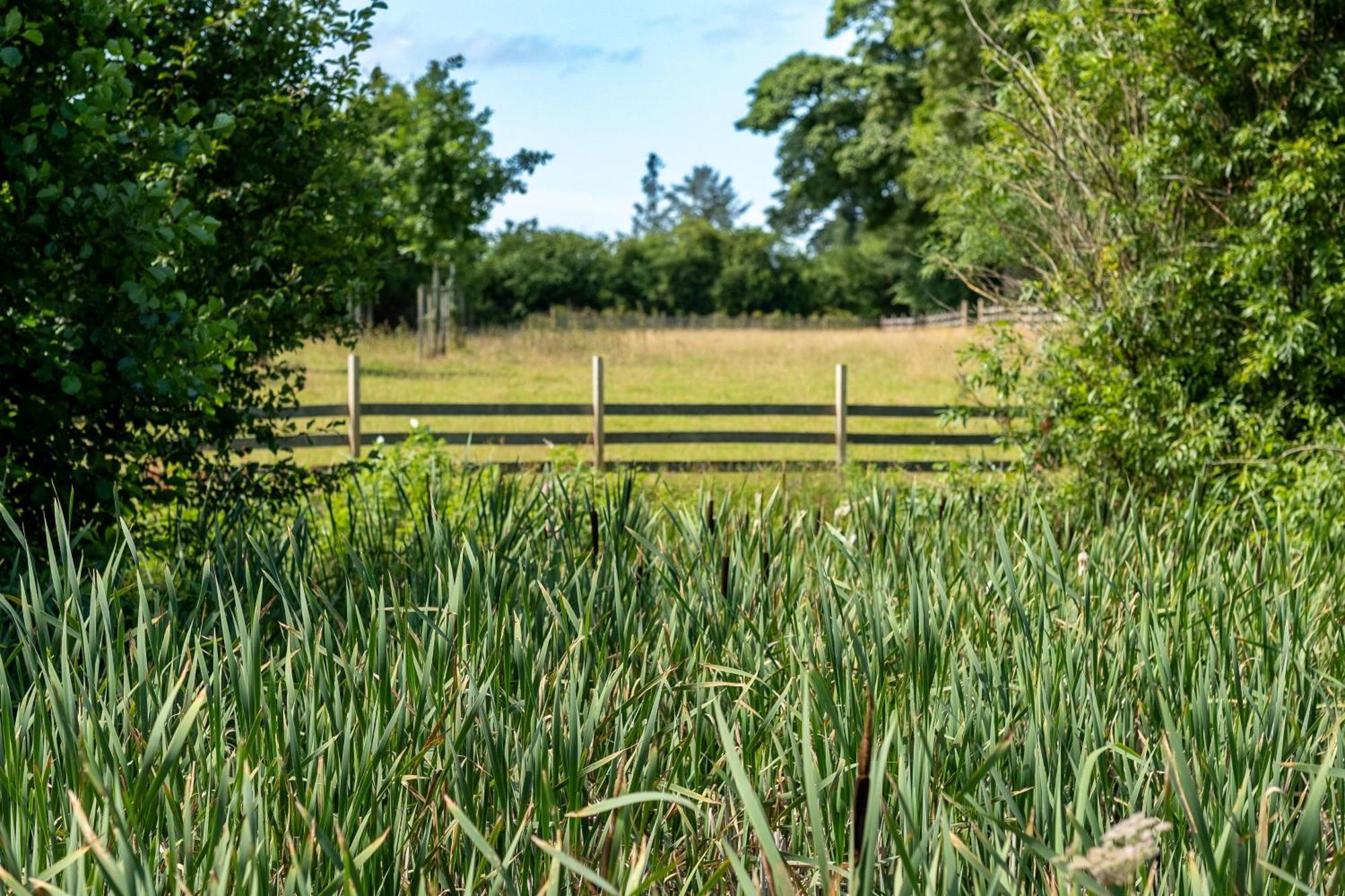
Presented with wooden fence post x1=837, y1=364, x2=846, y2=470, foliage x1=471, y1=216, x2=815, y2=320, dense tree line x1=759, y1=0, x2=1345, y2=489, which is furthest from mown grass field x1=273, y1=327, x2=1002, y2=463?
foliage x1=471, y1=216, x2=815, y2=320

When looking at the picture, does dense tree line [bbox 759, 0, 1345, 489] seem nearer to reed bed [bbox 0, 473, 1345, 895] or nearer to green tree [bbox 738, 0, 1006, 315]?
reed bed [bbox 0, 473, 1345, 895]

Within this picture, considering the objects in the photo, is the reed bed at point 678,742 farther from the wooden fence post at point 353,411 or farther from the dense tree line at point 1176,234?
the wooden fence post at point 353,411

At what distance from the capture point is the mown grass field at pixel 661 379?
1450 centimetres

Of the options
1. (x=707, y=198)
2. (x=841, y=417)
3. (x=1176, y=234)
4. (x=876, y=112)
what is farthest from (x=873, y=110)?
(x=707, y=198)

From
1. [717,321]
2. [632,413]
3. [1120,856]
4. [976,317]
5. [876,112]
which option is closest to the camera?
[1120,856]

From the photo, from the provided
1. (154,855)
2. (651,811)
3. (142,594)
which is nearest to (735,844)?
(651,811)

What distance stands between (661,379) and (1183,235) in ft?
50.8

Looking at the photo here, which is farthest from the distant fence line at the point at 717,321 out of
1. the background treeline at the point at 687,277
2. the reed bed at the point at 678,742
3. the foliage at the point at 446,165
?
the reed bed at the point at 678,742

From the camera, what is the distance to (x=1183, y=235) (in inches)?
255

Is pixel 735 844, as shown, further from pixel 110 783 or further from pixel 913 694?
pixel 110 783

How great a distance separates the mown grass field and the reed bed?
872 cm

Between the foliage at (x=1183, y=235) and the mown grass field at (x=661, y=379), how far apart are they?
478cm

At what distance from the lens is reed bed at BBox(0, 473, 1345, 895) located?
4.99ft

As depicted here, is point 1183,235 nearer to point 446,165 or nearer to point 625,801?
point 625,801
